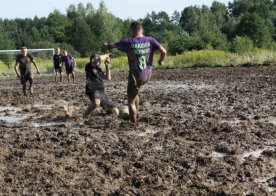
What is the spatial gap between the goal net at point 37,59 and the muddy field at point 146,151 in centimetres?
2437

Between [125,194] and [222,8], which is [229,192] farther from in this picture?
[222,8]

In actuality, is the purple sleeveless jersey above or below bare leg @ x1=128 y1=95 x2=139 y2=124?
above

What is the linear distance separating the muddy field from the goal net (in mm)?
24368

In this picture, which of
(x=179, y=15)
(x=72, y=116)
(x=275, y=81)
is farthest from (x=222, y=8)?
(x=72, y=116)

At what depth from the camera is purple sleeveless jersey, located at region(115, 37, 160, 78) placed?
384 inches

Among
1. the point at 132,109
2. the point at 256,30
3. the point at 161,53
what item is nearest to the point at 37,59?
the point at 132,109

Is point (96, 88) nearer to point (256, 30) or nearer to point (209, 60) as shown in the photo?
point (209, 60)

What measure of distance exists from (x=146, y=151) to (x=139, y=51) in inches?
104

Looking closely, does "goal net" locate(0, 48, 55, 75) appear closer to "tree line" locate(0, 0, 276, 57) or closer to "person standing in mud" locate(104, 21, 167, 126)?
"tree line" locate(0, 0, 276, 57)

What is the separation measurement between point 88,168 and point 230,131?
347 centimetres

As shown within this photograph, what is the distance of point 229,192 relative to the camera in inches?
222

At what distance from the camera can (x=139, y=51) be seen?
32.0 feet

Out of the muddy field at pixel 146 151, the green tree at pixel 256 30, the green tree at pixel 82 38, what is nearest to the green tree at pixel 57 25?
the green tree at pixel 82 38

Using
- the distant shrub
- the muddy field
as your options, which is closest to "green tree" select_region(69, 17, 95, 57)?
the distant shrub
